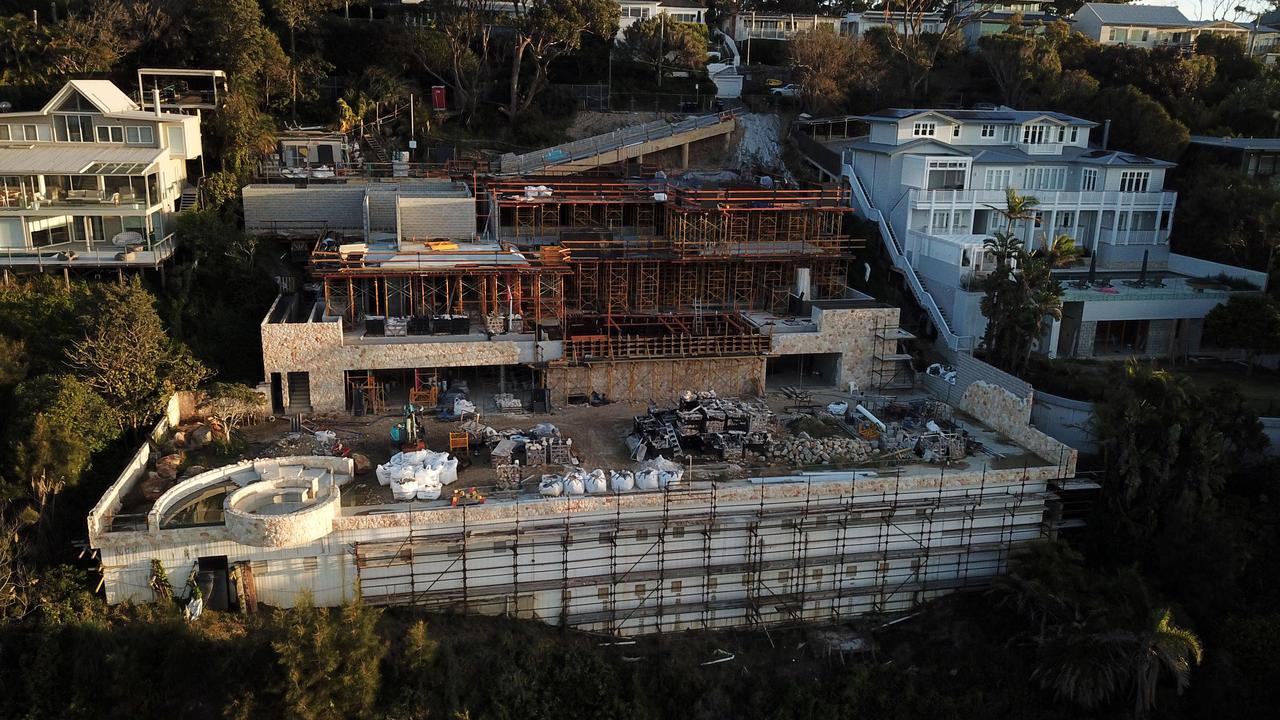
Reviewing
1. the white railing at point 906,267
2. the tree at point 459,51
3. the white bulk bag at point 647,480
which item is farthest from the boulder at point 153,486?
the tree at point 459,51

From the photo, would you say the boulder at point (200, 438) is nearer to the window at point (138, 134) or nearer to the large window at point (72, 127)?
the window at point (138, 134)

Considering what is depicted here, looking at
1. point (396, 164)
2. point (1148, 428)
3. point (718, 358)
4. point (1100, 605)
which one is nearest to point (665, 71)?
point (396, 164)

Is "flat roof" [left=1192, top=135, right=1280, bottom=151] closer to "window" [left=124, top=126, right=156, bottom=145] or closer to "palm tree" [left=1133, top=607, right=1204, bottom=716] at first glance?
"palm tree" [left=1133, top=607, right=1204, bottom=716]

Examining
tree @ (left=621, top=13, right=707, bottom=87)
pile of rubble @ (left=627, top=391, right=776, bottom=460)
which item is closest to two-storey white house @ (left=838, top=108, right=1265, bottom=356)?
pile of rubble @ (left=627, top=391, right=776, bottom=460)

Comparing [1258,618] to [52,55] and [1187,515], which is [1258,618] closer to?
[1187,515]

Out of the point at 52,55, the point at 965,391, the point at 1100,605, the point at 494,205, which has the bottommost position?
the point at 1100,605

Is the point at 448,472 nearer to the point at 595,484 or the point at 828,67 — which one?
the point at 595,484
